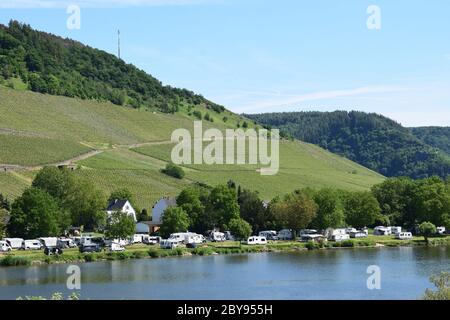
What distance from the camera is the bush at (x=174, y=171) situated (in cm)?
11474

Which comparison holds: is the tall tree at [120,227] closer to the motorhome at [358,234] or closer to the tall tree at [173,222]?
the tall tree at [173,222]

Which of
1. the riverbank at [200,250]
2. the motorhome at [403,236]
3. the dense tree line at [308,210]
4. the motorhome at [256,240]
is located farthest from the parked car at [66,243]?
the motorhome at [403,236]

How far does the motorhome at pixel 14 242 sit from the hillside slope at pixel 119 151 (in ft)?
76.6

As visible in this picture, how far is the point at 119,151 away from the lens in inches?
4919

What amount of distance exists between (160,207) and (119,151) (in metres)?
37.1

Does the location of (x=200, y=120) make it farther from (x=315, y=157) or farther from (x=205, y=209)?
(x=205, y=209)

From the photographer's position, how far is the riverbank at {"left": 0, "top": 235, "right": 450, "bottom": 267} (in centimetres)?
5811

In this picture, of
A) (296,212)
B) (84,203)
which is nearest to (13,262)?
(84,203)

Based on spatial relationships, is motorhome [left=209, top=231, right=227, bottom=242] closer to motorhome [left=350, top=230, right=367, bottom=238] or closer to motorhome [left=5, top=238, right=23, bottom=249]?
motorhome [left=350, top=230, right=367, bottom=238]

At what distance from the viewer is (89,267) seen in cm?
5494

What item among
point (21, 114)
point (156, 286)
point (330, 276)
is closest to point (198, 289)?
point (156, 286)

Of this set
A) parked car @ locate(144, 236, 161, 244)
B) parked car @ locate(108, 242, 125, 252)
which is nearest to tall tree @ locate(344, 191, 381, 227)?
parked car @ locate(144, 236, 161, 244)

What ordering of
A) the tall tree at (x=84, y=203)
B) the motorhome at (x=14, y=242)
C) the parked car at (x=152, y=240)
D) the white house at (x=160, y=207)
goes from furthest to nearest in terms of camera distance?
the white house at (x=160, y=207) < the tall tree at (x=84, y=203) < the parked car at (x=152, y=240) < the motorhome at (x=14, y=242)
